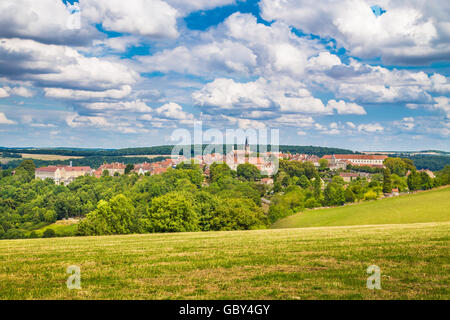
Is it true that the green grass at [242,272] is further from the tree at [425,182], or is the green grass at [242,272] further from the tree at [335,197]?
the tree at [425,182]

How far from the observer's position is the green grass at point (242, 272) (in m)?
9.30

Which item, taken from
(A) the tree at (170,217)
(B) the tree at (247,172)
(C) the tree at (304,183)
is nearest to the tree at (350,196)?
(C) the tree at (304,183)

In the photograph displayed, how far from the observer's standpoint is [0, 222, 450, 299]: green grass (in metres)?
Answer: 9.30

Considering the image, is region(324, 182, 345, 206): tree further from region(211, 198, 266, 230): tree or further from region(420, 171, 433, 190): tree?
region(211, 198, 266, 230): tree

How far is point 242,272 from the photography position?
11.5 metres

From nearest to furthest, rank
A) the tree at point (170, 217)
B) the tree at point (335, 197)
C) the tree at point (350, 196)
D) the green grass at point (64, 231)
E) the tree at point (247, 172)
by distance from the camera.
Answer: the tree at point (170, 217), the green grass at point (64, 231), the tree at point (335, 197), the tree at point (350, 196), the tree at point (247, 172)

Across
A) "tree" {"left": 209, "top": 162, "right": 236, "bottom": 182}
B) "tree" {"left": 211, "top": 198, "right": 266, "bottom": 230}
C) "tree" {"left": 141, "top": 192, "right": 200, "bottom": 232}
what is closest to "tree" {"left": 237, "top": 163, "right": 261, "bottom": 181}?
"tree" {"left": 209, "top": 162, "right": 236, "bottom": 182}

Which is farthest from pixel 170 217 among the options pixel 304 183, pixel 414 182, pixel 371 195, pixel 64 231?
pixel 304 183

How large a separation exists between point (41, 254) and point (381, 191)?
102 metres

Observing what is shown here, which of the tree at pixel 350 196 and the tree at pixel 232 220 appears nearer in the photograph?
the tree at pixel 232 220

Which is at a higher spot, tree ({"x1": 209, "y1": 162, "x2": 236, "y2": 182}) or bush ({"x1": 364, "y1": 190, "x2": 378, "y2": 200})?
tree ({"x1": 209, "y1": 162, "x2": 236, "y2": 182})

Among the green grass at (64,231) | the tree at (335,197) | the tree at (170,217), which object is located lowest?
the green grass at (64,231)

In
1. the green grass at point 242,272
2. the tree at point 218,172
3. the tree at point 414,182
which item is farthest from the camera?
the tree at point 218,172
